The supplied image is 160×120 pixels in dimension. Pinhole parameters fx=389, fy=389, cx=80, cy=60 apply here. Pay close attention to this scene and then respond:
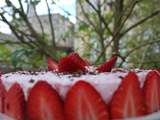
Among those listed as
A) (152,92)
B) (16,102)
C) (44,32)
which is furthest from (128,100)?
(44,32)

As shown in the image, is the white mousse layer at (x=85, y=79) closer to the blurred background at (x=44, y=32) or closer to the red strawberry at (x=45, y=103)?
the red strawberry at (x=45, y=103)

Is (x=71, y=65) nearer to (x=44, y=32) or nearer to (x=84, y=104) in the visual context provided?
(x=84, y=104)

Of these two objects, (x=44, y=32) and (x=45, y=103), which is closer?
(x=45, y=103)

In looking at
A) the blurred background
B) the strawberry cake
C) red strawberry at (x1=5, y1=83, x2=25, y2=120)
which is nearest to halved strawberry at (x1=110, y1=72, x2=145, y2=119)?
the strawberry cake

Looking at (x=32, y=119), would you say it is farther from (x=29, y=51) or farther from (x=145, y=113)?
(x=29, y=51)

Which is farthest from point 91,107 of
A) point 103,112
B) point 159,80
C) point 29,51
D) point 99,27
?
point 99,27

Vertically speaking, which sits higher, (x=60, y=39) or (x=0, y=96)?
(x=60, y=39)

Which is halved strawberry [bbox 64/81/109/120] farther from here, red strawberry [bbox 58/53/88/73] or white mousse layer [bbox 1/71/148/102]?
red strawberry [bbox 58/53/88/73]

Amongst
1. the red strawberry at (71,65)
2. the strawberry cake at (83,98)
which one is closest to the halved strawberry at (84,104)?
the strawberry cake at (83,98)
